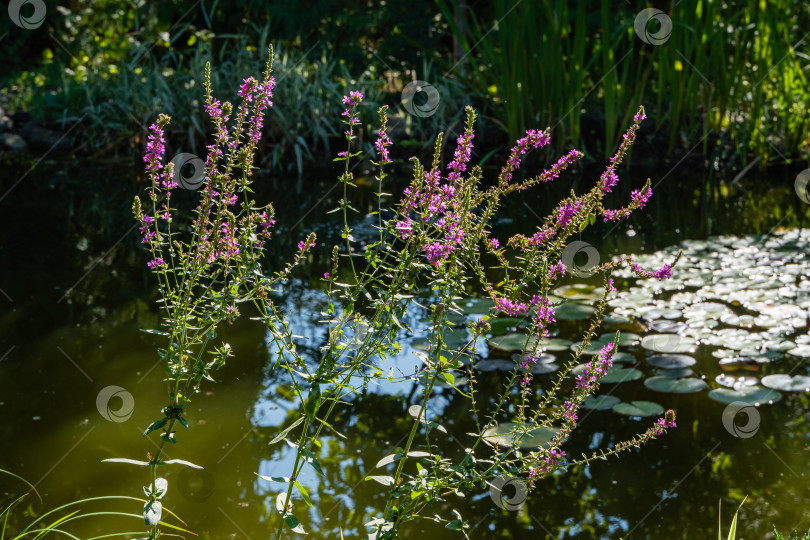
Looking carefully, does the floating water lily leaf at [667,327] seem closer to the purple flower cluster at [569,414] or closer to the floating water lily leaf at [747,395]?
the floating water lily leaf at [747,395]

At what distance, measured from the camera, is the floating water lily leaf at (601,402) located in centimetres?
264

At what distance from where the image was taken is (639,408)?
8.51 feet

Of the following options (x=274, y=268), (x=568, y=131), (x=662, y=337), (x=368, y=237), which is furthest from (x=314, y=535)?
(x=568, y=131)

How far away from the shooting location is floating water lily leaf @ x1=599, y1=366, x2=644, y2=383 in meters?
2.81

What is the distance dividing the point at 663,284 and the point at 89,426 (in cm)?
260

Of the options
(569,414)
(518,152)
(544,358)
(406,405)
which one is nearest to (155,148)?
(518,152)

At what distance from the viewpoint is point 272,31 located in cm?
806

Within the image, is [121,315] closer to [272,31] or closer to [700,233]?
[700,233]

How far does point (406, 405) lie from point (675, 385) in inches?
35.7

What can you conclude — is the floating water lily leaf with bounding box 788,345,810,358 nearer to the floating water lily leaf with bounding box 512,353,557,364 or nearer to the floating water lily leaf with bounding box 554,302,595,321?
the floating water lily leaf with bounding box 554,302,595,321

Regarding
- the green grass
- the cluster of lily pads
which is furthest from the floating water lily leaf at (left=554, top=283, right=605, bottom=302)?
the green grass

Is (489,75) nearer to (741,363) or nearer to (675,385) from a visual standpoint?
(741,363)

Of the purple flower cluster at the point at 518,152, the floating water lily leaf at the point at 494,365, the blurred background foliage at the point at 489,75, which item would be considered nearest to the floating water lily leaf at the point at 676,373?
the floating water lily leaf at the point at 494,365

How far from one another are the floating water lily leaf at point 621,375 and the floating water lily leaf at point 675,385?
0.18ft
